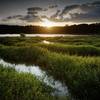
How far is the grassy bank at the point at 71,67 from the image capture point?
43.7 ft

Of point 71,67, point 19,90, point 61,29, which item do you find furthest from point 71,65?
point 61,29

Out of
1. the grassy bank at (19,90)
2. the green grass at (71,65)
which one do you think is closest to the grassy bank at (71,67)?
the green grass at (71,65)

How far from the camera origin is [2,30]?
16700 centimetres

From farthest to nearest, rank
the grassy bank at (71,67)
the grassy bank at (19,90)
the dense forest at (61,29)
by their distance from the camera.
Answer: the dense forest at (61,29)
the grassy bank at (71,67)
the grassy bank at (19,90)

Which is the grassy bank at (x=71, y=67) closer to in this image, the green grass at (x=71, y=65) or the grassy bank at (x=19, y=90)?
the green grass at (x=71, y=65)

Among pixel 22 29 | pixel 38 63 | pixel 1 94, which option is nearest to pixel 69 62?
pixel 38 63

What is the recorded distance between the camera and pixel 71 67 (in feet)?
63.9

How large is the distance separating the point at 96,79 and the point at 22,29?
519 feet

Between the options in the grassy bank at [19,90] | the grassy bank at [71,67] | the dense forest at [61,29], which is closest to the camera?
the grassy bank at [19,90]

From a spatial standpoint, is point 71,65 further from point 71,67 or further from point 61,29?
point 61,29

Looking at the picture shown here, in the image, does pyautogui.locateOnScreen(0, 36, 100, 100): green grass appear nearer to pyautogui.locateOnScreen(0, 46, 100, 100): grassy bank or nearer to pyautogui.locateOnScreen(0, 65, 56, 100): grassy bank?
pyautogui.locateOnScreen(0, 46, 100, 100): grassy bank

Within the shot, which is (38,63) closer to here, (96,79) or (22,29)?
(96,79)

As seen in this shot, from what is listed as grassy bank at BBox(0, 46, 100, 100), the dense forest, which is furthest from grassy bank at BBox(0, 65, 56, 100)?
the dense forest

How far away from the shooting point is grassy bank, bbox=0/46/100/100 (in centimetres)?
1332
